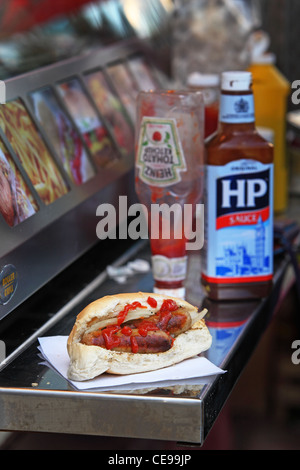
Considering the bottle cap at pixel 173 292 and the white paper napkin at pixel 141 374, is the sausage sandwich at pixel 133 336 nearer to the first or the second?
the white paper napkin at pixel 141 374

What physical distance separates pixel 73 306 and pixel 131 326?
32cm

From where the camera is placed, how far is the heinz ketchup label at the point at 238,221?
60.4 inches

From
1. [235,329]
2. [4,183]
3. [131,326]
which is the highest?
[4,183]

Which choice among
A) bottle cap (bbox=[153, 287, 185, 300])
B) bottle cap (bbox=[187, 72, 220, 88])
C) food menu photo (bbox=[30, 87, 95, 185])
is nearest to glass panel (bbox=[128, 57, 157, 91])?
bottle cap (bbox=[187, 72, 220, 88])

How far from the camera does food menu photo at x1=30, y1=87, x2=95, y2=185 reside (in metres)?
1.66

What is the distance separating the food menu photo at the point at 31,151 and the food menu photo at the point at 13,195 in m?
0.04

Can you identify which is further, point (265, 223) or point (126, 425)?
point (265, 223)

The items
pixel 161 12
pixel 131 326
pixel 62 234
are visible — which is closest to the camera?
pixel 131 326

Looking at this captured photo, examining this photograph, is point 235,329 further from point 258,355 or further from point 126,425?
point 258,355

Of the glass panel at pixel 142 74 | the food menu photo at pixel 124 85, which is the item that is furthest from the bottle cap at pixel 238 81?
the glass panel at pixel 142 74

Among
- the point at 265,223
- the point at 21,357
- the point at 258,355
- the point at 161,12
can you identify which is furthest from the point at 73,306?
the point at 161,12

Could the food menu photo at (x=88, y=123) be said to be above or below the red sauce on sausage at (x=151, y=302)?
above

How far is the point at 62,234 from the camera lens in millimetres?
1530
